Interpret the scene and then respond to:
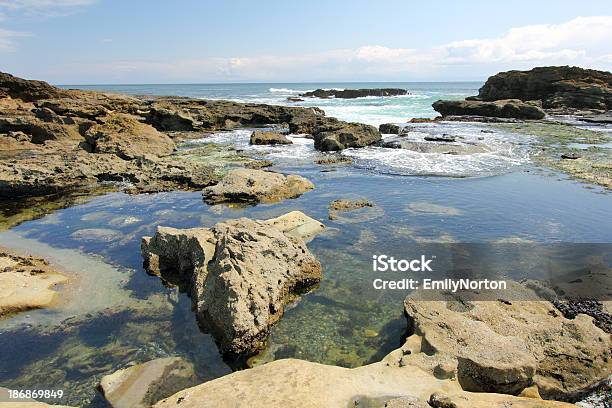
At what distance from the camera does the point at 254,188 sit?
40.7 feet

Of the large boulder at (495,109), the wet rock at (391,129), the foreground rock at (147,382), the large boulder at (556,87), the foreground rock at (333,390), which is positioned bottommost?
the foreground rock at (147,382)

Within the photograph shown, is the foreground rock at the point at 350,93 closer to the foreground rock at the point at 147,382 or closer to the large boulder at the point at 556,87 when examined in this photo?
the large boulder at the point at 556,87

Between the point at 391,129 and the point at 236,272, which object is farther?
the point at 391,129

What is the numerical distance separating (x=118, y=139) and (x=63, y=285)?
41.4ft

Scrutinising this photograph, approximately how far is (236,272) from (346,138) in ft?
55.9

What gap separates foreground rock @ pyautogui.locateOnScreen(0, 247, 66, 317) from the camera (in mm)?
6344

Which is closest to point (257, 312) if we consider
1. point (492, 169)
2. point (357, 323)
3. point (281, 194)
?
point (357, 323)

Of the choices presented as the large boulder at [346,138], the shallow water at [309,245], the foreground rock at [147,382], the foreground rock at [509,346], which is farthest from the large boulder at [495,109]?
the foreground rock at [147,382]

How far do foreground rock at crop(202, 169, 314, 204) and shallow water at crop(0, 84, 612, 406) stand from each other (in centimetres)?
52

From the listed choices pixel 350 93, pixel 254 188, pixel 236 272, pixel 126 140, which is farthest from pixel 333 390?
pixel 350 93

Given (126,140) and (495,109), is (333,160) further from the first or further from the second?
(495,109)

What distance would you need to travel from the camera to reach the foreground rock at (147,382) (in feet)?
15.0

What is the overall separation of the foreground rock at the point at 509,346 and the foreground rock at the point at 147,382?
2.81 meters

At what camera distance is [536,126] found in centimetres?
3073
